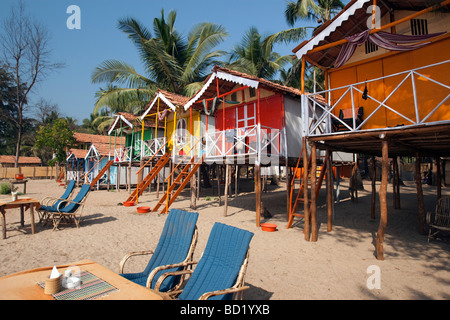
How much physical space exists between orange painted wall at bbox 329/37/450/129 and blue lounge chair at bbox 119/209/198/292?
644 centimetres

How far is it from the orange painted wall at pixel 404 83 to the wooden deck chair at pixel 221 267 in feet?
20.8

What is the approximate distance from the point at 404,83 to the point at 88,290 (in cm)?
830

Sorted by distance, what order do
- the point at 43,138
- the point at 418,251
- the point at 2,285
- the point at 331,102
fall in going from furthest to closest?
1. the point at 43,138
2. the point at 331,102
3. the point at 418,251
4. the point at 2,285

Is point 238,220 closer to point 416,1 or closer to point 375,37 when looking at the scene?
point 375,37

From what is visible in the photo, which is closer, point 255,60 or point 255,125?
point 255,125

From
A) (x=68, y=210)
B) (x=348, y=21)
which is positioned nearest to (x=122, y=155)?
(x=68, y=210)

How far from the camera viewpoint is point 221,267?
Result: 318cm

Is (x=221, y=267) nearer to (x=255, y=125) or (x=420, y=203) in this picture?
(x=420, y=203)

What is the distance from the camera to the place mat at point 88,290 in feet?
7.02

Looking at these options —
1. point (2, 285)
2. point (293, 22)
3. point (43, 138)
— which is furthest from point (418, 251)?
point (43, 138)

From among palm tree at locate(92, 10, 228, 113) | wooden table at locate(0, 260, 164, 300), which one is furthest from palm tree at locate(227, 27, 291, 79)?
wooden table at locate(0, 260, 164, 300)

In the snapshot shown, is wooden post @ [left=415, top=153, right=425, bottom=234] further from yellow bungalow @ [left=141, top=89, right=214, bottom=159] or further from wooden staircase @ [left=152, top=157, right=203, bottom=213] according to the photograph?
yellow bungalow @ [left=141, top=89, right=214, bottom=159]

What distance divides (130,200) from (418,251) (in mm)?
11721

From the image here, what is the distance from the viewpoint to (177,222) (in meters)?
3.93
